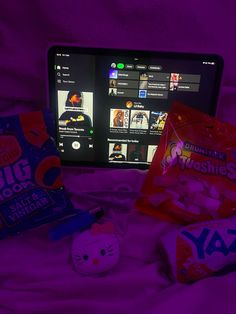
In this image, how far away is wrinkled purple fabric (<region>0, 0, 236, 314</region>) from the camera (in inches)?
23.0

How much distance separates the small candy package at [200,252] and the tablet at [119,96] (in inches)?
10.4

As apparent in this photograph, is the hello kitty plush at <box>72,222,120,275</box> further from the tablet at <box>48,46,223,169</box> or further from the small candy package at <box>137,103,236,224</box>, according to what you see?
the tablet at <box>48,46,223,169</box>

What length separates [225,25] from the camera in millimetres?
849

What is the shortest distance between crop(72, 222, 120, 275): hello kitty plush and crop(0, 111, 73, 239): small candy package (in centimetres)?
10

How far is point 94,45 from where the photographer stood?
762mm

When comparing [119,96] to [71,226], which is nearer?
[71,226]

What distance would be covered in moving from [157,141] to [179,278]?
1.07 ft

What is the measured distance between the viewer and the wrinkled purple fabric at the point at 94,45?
58 cm

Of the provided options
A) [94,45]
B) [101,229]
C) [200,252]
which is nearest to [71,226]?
[101,229]

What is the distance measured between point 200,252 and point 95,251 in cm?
16

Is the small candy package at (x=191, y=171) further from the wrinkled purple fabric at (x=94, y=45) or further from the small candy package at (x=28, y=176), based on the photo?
the small candy package at (x=28, y=176)

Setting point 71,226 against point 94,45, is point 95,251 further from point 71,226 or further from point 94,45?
point 94,45

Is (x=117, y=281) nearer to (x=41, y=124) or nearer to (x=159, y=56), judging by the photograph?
(x=41, y=124)

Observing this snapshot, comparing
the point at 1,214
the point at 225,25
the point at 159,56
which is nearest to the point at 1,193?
the point at 1,214
